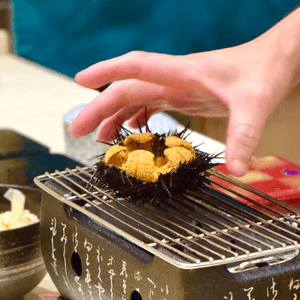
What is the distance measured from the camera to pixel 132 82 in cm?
71

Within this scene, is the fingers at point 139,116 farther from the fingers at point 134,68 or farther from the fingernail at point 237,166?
the fingernail at point 237,166

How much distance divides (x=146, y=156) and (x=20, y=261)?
27cm

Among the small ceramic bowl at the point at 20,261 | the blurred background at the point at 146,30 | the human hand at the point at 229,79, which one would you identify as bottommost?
the small ceramic bowl at the point at 20,261

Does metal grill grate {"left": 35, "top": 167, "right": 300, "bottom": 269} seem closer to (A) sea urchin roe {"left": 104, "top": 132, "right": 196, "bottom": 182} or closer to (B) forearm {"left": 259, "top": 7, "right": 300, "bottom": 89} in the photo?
(A) sea urchin roe {"left": 104, "top": 132, "right": 196, "bottom": 182}

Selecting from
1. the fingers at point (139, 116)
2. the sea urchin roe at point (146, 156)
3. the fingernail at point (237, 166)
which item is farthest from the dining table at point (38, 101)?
the fingernail at point (237, 166)

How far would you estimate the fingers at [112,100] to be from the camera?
71 centimetres

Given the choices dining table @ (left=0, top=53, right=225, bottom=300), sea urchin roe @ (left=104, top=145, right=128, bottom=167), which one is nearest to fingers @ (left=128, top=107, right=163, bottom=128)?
sea urchin roe @ (left=104, top=145, right=128, bottom=167)

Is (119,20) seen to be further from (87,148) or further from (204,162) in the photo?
(204,162)

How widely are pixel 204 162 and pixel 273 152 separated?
1975mm

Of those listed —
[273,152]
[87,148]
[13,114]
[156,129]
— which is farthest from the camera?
[273,152]

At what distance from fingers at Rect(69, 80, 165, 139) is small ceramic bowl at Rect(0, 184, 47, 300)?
6.2 inches

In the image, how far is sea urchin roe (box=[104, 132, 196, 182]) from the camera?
597 millimetres

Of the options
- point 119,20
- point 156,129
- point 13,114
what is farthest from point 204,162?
point 119,20

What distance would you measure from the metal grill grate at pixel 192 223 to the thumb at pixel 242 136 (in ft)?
0.25
